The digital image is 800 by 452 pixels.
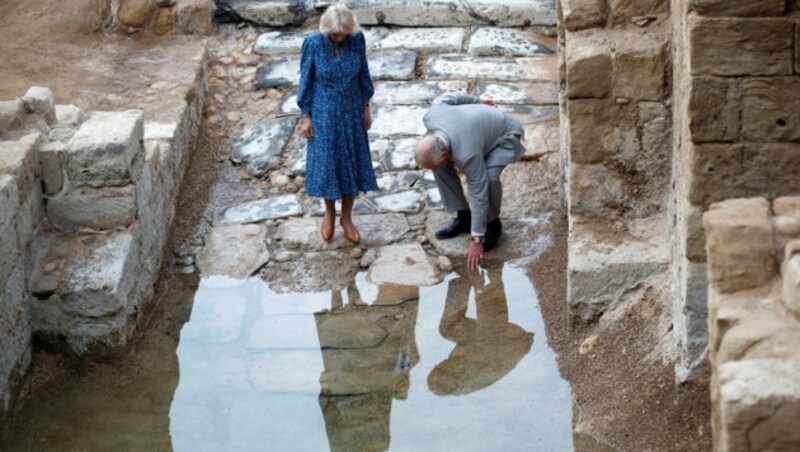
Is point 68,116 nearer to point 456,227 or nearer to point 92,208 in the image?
point 92,208

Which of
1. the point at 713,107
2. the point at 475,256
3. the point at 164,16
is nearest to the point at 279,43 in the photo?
the point at 164,16

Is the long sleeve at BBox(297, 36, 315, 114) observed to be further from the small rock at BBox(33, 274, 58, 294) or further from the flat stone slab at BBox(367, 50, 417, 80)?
the flat stone slab at BBox(367, 50, 417, 80)

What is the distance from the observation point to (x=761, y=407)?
3355 mm

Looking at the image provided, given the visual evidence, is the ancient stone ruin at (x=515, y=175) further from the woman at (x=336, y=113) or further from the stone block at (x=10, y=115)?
the woman at (x=336, y=113)

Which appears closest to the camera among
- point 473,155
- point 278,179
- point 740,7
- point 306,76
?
point 740,7

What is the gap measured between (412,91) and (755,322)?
6095 mm

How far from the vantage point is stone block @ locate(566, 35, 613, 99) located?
627 centimetres

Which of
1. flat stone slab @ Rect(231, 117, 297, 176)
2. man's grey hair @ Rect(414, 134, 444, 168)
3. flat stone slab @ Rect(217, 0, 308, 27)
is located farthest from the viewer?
flat stone slab @ Rect(217, 0, 308, 27)

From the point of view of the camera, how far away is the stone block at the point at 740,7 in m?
4.80

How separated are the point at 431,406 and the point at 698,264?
1520 millimetres

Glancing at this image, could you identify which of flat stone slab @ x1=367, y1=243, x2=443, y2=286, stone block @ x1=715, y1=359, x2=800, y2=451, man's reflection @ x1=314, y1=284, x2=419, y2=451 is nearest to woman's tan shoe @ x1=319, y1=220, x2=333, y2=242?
flat stone slab @ x1=367, y1=243, x2=443, y2=286

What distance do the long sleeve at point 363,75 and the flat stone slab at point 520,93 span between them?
1.98m

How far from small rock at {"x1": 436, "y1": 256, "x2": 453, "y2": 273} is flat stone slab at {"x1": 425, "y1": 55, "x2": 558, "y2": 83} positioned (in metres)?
2.63

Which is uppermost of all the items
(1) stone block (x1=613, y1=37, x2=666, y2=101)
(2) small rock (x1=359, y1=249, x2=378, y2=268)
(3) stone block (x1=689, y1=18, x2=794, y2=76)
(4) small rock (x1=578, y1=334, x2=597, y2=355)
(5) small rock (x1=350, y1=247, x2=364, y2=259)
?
(3) stone block (x1=689, y1=18, x2=794, y2=76)
